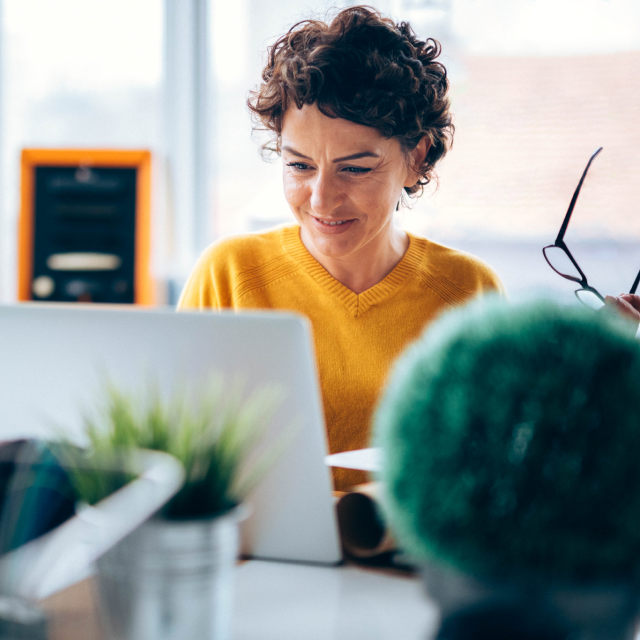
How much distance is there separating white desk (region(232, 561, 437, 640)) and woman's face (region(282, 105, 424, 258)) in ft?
2.68

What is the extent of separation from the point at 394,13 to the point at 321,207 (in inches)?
66.6

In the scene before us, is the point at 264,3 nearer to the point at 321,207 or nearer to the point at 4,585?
the point at 321,207

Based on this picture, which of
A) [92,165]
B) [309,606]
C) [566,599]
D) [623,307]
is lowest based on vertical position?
[309,606]

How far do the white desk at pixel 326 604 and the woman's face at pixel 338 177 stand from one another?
815 mm

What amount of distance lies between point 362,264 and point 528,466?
112cm

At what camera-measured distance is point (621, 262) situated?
2520mm

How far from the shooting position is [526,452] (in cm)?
38

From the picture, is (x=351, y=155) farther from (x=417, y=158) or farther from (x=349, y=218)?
(x=417, y=158)

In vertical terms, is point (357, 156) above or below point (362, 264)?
above

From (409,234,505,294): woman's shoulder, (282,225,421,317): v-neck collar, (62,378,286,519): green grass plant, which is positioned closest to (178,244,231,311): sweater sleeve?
(282,225,421,317): v-neck collar

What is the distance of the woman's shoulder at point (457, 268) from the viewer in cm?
151

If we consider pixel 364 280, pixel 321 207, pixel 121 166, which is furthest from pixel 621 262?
pixel 121 166

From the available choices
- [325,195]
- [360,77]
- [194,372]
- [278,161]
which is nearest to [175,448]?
[194,372]

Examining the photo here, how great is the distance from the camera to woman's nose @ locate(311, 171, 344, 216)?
129 cm
